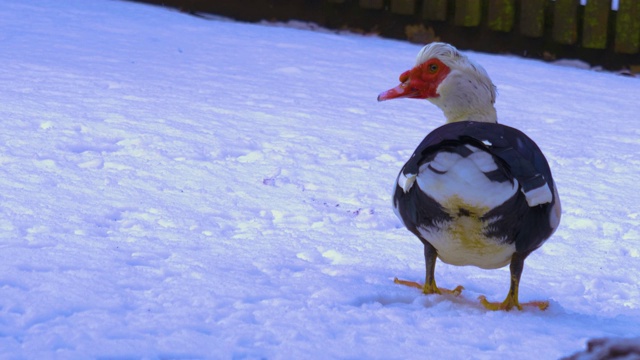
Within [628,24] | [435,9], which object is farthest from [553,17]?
[435,9]

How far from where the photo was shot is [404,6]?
8.42 metres

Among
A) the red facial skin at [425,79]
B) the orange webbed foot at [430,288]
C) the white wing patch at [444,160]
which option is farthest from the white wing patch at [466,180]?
the red facial skin at [425,79]

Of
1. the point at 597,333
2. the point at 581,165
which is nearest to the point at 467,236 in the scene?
the point at 597,333

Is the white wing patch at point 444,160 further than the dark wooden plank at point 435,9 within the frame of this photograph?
No

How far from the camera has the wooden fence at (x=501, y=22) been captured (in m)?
8.02

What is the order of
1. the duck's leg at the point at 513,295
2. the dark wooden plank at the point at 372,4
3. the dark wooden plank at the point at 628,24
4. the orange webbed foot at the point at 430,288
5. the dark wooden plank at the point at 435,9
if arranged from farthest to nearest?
the dark wooden plank at the point at 372,4
the dark wooden plank at the point at 435,9
the dark wooden plank at the point at 628,24
the orange webbed foot at the point at 430,288
the duck's leg at the point at 513,295

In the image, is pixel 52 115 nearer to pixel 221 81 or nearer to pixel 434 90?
pixel 221 81

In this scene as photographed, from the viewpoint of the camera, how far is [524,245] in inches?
126

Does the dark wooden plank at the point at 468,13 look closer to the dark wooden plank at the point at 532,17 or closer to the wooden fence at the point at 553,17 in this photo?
the wooden fence at the point at 553,17

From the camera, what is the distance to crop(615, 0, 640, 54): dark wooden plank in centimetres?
791

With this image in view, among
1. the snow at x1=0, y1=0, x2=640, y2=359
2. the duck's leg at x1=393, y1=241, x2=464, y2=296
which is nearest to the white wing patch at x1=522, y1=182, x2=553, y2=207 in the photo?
the snow at x1=0, y1=0, x2=640, y2=359

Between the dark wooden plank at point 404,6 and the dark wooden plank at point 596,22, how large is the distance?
1.39 metres

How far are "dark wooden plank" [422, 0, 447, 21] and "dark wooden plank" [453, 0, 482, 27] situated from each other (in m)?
0.10

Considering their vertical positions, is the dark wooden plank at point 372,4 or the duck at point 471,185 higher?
the dark wooden plank at point 372,4
